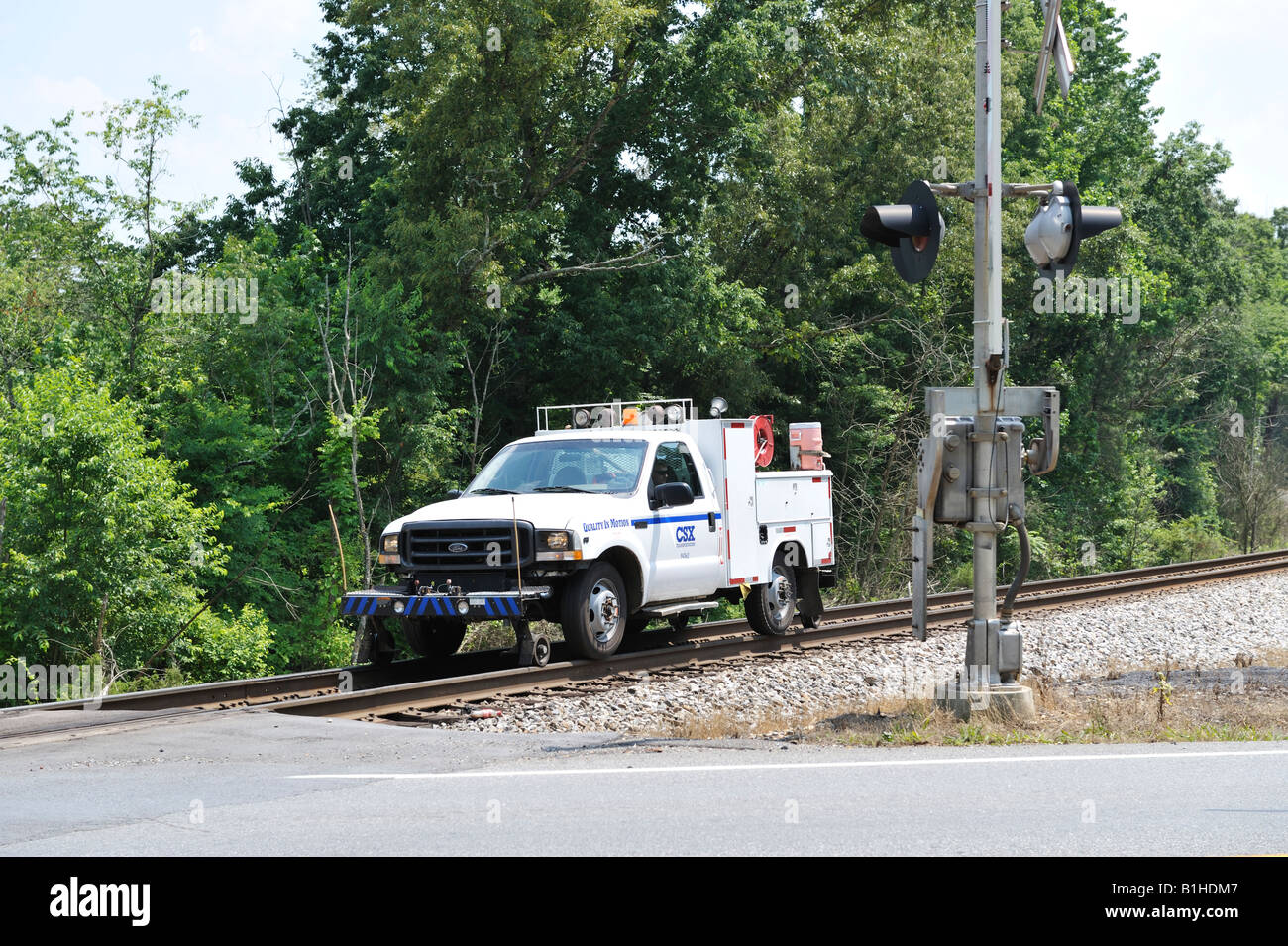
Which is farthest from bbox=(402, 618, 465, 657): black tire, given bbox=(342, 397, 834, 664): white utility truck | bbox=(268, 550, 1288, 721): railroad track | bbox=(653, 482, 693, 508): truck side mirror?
bbox=(653, 482, 693, 508): truck side mirror

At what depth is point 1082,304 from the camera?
39812 millimetres

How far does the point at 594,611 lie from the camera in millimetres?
12992

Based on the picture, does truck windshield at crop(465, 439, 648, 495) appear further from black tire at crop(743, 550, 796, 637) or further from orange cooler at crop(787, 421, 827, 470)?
orange cooler at crop(787, 421, 827, 470)

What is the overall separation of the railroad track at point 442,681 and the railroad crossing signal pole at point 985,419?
3796mm

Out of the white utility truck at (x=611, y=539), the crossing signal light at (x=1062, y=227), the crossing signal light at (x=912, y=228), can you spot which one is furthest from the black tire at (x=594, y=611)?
the crossing signal light at (x=1062, y=227)

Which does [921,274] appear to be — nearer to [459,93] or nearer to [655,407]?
[655,407]

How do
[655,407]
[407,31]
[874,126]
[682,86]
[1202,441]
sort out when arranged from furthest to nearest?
[1202,441] → [874,126] → [682,86] → [407,31] → [655,407]

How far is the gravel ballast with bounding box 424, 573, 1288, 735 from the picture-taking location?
1138 centimetres

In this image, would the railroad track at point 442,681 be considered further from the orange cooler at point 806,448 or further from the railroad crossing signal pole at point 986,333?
the railroad crossing signal pole at point 986,333

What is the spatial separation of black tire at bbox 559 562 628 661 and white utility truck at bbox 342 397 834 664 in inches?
0.5

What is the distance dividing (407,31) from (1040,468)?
58.7 ft

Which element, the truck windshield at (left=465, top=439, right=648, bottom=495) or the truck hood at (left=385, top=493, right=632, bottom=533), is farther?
the truck windshield at (left=465, top=439, right=648, bottom=495)

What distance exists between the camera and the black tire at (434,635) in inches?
551

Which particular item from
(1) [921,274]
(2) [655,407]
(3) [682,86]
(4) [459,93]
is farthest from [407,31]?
(1) [921,274]
